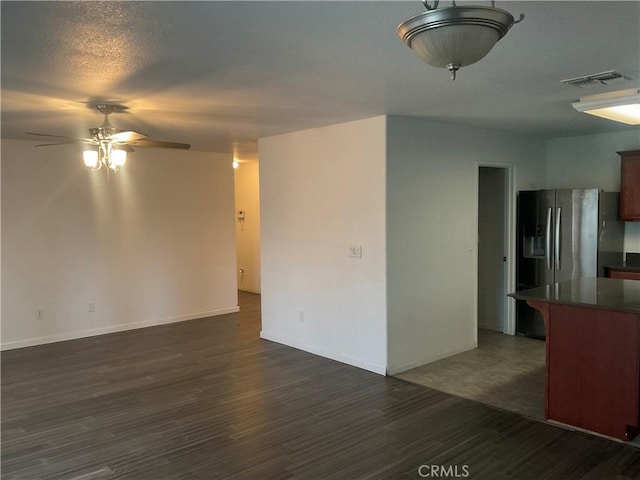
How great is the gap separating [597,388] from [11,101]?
4657mm

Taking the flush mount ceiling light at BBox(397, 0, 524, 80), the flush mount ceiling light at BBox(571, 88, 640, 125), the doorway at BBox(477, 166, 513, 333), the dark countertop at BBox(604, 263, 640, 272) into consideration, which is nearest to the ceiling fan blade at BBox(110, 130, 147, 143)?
the flush mount ceiling light at BBox(397, 0, 524, 80)

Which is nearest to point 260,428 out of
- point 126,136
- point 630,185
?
point 126,136

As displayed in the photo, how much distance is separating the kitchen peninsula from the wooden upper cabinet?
2.19 meters

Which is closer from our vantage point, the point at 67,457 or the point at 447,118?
the point at 67,457

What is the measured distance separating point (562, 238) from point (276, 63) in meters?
4.15

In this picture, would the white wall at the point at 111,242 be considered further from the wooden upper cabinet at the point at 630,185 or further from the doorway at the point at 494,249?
the wooden upper cabinet at the point at 630,185

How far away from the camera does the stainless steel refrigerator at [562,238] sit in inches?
208

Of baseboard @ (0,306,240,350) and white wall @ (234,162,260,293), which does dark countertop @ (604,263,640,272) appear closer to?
baseboard @ (0,306,240,350)

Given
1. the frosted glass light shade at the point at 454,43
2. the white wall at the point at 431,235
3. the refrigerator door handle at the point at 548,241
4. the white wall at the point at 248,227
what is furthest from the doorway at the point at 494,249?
the frosted glass light shade at the point at 454,43

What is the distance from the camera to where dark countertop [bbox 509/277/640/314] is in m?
3.15

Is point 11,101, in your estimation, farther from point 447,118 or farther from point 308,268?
point 447,118

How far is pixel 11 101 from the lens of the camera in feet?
11.8

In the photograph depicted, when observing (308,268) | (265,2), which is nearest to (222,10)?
(265,2)

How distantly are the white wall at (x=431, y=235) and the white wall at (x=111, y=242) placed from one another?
11.7 feet
